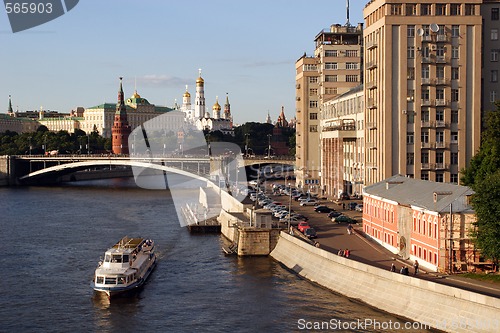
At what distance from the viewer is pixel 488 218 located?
3894cm

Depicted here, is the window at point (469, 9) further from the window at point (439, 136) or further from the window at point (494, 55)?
the window at point (439, 136)

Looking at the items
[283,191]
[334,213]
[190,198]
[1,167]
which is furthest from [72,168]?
[334,213]

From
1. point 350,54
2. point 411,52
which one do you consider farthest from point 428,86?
point 350,54

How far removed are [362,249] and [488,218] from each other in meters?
12.6

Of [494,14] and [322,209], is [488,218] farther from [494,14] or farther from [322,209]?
[494,14]

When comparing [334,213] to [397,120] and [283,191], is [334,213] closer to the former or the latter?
[397,120]

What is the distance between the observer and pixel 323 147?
321 ft

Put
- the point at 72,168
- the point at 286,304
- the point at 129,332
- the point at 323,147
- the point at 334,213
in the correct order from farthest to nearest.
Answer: the point at 72,168 < the point at 323,147 < the point at 334,213 < the point at 286,304 < the point at 129,332

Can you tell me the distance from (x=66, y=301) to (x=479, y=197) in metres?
23.3

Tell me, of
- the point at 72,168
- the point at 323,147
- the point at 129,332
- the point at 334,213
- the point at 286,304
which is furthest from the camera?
the point at 72,168

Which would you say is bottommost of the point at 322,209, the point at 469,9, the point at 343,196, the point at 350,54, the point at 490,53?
the point at 322,209

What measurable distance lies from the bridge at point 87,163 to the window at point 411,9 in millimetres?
54693

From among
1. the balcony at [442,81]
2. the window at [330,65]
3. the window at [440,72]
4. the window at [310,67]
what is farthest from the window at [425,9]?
the window at [310,67]

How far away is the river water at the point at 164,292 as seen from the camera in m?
38.6
